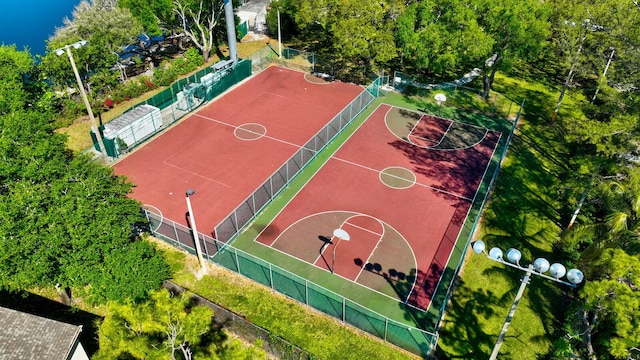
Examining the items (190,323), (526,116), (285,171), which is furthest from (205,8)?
(190,323)

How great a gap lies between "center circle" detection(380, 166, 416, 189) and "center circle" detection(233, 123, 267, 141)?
12.1m

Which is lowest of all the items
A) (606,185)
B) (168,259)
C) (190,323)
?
(168,259)

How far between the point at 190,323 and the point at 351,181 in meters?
19.6

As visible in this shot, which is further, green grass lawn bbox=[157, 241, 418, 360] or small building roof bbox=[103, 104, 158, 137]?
small building roof bbox=[103, 104, 158, 137]

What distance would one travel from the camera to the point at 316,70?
5309 centimetres

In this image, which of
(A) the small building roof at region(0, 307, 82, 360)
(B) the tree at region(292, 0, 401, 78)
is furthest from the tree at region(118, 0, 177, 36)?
(A) the small building roof at region(0, 307, 82, 360)

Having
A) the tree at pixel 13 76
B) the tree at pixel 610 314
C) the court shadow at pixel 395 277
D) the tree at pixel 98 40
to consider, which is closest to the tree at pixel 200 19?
the tree at pixel 98 40

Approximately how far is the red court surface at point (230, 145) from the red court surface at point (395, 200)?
4391mm

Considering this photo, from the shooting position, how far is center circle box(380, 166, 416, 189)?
36281 mm

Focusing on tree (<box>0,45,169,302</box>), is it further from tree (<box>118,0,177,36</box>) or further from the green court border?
tree (<box>118,0,177,36</box>)

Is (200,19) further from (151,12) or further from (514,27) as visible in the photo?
(514,27)

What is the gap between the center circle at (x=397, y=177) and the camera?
3628 cm

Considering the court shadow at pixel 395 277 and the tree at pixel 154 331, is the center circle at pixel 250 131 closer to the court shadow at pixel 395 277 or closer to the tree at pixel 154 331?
the court shadow at pixel 395 277

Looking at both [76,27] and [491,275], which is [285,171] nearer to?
[491,275]
